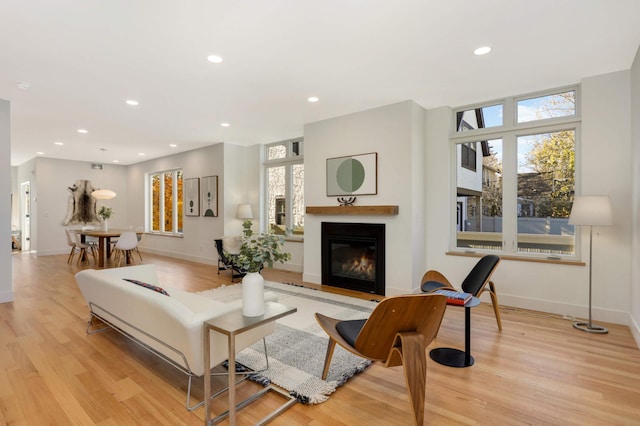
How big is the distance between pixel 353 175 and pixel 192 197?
467 cm

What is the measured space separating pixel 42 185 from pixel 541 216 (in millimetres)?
11327

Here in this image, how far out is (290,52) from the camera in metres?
3.20

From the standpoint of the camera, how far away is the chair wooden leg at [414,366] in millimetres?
1859

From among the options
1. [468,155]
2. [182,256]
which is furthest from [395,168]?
[182,256]

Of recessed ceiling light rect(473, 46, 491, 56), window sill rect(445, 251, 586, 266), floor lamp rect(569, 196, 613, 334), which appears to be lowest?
window sill rect(445, 251, 586, 266)

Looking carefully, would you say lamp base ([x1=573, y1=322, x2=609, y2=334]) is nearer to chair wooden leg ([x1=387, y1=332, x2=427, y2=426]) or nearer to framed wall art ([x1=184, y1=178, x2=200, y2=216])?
chair wooden leg ([x1=387, y1=332, x2=427, y2=426])

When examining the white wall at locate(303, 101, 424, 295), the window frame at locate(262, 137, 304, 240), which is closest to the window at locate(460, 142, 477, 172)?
the white wall at locate(303, 101, 424, 295)

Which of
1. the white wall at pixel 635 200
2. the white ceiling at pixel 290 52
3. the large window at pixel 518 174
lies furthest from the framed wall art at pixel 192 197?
the white wall at pixel 635 200

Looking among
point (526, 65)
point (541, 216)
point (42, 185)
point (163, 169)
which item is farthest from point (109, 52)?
point (42, 185)

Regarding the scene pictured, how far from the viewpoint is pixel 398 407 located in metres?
2.13

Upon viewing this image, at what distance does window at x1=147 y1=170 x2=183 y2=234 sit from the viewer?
8.80m

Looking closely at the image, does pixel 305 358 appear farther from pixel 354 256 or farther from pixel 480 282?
pixel 354 256

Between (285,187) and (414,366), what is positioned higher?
(285,187)

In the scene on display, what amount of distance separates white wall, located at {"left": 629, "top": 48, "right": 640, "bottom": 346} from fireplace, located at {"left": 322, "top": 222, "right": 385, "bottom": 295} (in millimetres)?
2682
